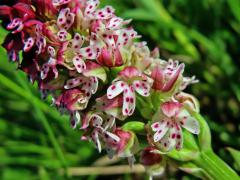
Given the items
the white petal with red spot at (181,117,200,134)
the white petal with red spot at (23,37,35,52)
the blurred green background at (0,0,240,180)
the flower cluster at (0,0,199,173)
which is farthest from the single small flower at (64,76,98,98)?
the blurred green background at (0,0,240,180)

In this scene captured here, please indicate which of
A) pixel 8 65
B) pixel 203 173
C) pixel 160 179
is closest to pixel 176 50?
pixel 160 179

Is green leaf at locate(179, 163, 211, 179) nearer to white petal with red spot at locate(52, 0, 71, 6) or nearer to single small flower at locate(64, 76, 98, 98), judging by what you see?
single small flower at locate(64, 76, 98, 98)

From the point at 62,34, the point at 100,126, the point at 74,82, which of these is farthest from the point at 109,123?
the point at 62,34

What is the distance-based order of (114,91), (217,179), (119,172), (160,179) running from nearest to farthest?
(114,91) → (217,179) → (119,172) → (160,179)

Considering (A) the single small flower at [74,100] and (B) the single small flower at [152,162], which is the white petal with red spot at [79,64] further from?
(B) the single small flower at [152,162]

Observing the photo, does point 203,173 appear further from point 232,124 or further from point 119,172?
point 232,124

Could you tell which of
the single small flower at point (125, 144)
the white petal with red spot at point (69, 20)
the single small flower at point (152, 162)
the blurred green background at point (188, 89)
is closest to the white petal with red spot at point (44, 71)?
the white petal with red spot at point (69, 20)

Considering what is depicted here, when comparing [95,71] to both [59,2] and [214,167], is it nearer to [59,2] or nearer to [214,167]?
[59,2]
